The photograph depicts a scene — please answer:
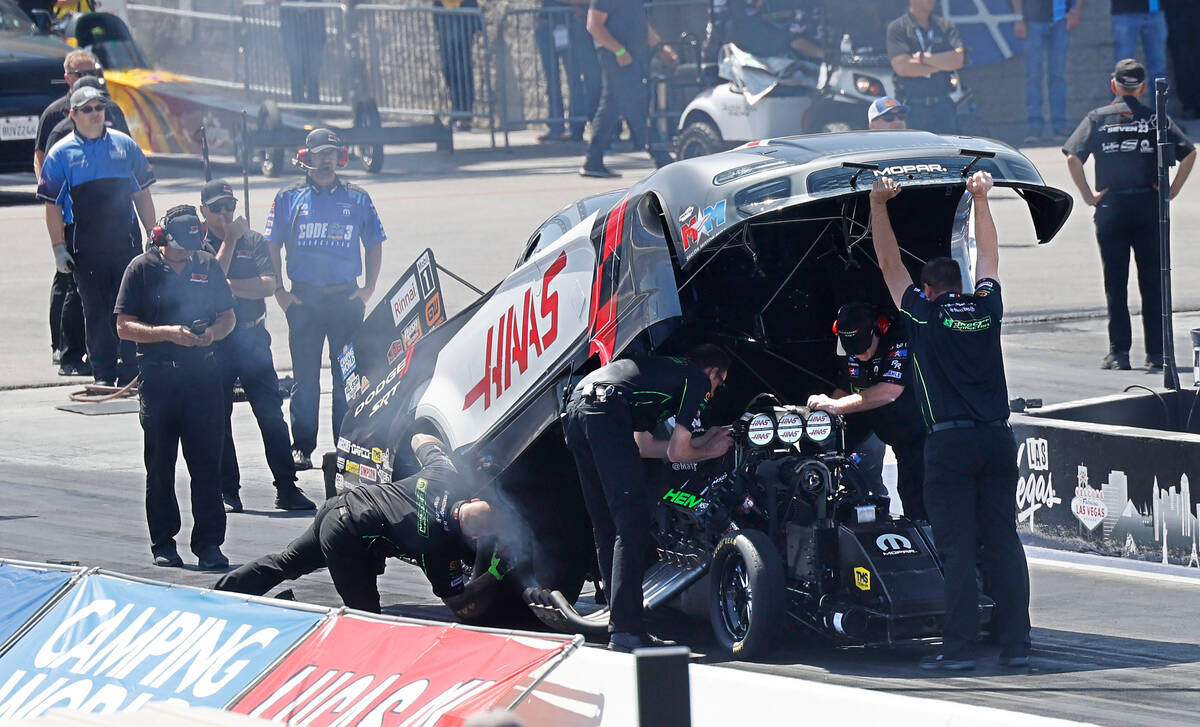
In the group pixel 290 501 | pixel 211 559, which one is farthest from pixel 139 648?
pixel 290 501

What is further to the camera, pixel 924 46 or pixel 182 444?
pixel 924 46

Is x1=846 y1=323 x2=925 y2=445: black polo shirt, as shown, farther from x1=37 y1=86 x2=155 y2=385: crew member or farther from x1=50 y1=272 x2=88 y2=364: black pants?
x1=50 y1=272 x2=88 y2=364: black pants

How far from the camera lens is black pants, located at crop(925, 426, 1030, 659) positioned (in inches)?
282

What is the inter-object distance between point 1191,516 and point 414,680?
481cm

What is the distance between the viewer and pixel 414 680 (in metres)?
5.71

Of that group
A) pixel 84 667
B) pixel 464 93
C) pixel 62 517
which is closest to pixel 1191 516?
pixel 84 667

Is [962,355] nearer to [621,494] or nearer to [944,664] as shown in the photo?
[944,664]

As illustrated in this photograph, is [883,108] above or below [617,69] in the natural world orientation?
below

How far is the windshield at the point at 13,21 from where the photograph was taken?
21453mm

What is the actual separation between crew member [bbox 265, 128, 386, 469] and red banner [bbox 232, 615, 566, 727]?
5378mm

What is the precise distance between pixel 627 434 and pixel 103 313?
7313 millimetres

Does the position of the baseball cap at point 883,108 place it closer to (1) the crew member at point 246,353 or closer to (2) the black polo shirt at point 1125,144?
(2) the black polo shirt at point 1125,144

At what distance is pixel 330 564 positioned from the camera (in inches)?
310

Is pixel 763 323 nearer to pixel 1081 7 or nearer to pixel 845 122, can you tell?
pixel 845 122
